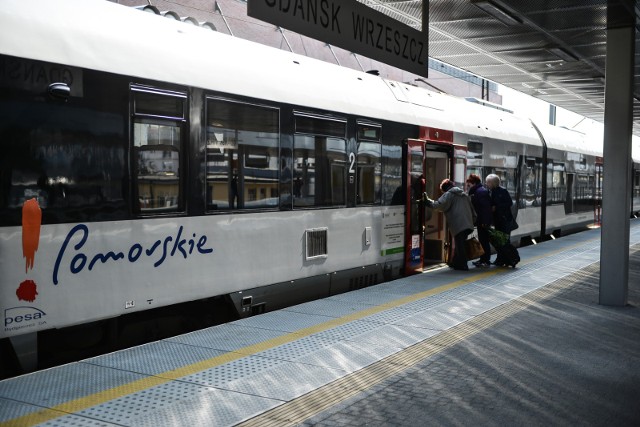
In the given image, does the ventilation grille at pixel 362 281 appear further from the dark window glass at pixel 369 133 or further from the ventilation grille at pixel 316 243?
the dark window glass at pixel 369 133

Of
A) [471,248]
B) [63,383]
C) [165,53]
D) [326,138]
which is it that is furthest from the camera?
[471,248]

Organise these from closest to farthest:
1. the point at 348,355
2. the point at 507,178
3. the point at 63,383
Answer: the point at 63,383 < the point at 348,355 < the point at 507,178

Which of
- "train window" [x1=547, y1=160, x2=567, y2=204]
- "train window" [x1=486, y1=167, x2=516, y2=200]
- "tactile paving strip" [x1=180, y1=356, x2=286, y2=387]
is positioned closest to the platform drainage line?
"tactile paving strip" [x1=180, y1=356, x2=286, y2=387]

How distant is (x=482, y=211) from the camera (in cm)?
1196

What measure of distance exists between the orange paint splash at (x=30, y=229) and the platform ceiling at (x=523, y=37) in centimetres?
528

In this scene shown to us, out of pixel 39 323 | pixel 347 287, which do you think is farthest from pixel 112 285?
pixel 347 287

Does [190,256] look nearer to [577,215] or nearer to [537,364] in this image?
[537,364]

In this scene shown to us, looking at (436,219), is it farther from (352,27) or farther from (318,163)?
(352,27)

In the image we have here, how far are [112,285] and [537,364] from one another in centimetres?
345

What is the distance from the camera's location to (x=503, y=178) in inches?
588

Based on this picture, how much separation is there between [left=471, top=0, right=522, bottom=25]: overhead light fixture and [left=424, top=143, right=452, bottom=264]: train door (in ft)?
9.29

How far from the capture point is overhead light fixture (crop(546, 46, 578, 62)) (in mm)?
11310

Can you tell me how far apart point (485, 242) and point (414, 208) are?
1922mm

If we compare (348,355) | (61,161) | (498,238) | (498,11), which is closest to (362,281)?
(498,238)
